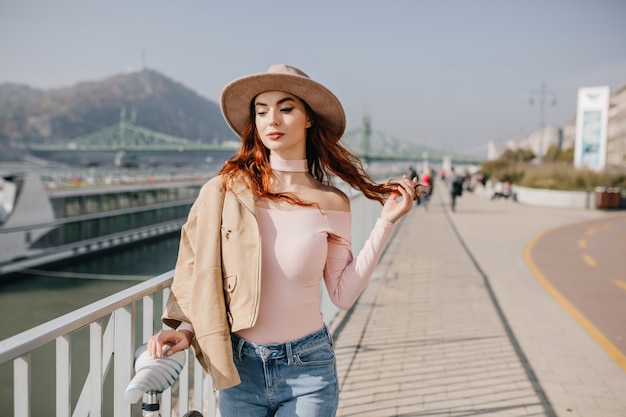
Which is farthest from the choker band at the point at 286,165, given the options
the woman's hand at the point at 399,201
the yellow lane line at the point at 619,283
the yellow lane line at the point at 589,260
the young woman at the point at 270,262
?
the yellow lane line at the point at 589,260

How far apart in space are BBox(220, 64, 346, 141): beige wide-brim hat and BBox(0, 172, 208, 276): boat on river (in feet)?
94.3

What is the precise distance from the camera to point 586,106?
43062mm

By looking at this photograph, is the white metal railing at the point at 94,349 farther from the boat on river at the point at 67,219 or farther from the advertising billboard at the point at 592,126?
the advertising billboard at the point at 592,126

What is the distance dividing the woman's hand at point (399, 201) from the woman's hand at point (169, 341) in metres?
0.73

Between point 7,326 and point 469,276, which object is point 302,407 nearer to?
point 469,276

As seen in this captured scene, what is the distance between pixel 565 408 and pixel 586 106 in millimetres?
44925

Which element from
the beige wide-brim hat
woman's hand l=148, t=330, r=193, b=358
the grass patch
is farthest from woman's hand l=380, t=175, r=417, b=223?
the grass patch

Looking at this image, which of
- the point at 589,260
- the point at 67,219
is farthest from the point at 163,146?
the point at 589,260

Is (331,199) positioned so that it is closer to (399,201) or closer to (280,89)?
(399,201)

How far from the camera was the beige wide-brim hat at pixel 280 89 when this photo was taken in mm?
1777

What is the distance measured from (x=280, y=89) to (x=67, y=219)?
3109 cm

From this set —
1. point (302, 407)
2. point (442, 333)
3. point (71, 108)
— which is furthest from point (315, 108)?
point (71, 108)

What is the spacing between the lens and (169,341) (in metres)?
1.59

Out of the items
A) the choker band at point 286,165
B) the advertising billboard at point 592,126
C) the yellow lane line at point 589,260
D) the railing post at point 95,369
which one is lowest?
the yellow lane line at point 589,260
